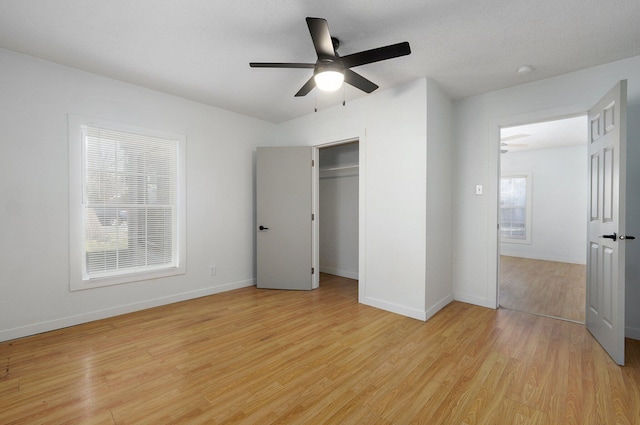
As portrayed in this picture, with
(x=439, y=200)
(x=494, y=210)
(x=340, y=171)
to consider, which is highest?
(x=340, y=171)

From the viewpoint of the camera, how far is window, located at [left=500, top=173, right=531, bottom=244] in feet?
22.8

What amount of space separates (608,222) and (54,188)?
16.6 ft

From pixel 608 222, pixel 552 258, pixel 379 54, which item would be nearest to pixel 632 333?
pixel 608 222

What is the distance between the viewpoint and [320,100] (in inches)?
148

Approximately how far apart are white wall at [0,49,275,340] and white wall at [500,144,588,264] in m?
7.26

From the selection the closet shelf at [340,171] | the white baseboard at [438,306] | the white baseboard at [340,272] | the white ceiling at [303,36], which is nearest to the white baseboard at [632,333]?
the white baseboard at [438,306]

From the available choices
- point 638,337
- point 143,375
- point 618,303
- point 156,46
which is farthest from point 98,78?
point 638,337

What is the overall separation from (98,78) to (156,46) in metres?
1.09

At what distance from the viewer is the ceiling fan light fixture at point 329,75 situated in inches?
85.2

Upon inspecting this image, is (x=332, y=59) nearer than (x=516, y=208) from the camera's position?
Yes

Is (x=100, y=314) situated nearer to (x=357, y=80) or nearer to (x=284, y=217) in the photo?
(x=284, y=217)

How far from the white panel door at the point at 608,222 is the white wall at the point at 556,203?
4.44m

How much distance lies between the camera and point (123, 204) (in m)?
3.27

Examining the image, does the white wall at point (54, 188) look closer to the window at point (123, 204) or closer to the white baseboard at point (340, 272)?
the window at point (123, 204)
